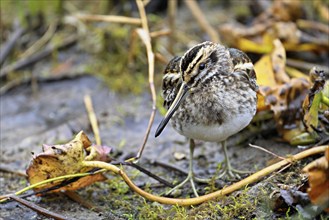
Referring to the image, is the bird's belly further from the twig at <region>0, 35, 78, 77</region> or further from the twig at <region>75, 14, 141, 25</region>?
the twig at <region>0, 35, 78, 77</region>

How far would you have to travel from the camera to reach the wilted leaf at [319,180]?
3054 millimetres

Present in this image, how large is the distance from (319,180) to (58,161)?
5.31 ft

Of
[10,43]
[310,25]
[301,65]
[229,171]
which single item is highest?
[10,43]

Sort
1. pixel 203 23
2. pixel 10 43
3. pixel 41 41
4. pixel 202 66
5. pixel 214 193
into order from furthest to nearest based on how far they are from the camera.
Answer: pixel 41 41 < pixel 203 23 < pixel 10 43 < pixel 202 66 < pixel 214 193

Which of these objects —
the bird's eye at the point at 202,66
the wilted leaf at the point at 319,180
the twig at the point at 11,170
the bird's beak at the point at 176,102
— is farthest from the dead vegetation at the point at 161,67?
the bird's eye at the point at 202,66

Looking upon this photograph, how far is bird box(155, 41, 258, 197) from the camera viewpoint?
152 inches

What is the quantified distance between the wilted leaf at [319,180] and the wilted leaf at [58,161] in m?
1.45

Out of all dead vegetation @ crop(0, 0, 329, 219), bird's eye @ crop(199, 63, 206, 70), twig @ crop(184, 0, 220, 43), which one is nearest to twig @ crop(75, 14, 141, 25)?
dead vegetation @ crop(0, 0, 329, 219)

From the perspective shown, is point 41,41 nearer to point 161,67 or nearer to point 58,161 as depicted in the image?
point 161,67

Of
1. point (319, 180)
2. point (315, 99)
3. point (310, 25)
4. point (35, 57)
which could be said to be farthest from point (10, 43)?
point (319, 180)

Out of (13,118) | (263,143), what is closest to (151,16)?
(13,118)

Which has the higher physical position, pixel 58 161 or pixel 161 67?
pixel 58 161

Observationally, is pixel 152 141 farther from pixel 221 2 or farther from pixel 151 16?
pixel 221 2

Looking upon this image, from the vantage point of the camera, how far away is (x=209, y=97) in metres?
3.93
